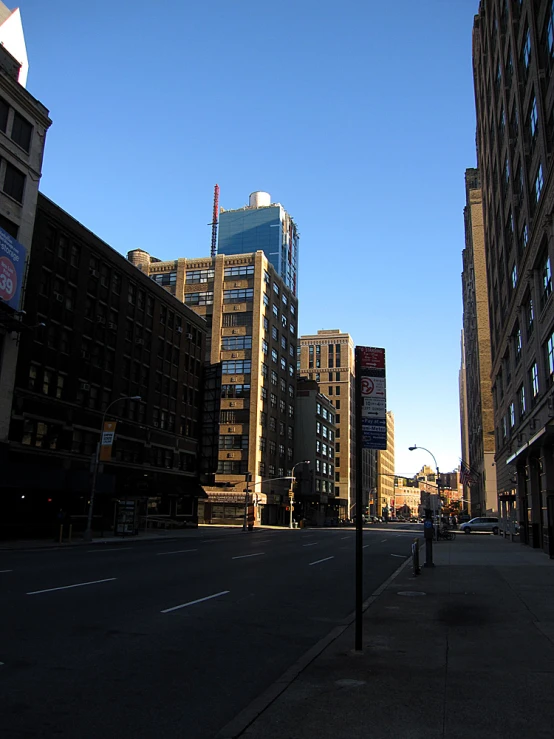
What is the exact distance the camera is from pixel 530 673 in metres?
6.96

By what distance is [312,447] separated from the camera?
102312 millimetres

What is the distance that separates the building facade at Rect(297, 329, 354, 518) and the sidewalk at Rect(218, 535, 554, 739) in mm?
125117

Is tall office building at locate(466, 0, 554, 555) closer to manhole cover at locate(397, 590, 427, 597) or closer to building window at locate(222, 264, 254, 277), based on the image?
manhole cover at locate(397, 590, 427, 597)

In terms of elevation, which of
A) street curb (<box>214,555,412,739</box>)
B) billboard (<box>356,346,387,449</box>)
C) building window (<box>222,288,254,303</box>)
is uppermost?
building window (<box>222,288,254,303</box>)

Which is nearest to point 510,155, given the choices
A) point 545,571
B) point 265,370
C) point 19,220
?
point 545,571

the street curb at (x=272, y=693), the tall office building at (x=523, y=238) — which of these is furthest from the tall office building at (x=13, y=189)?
the street curb at (x=272, y=693)

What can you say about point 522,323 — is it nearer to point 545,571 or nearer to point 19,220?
point 545,571

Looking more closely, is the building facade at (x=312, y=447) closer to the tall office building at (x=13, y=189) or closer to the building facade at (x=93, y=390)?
the building facade at (x=93, y=390)

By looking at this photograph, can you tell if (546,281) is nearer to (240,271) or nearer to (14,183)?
(14,183)

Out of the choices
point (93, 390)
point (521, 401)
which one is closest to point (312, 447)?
point (93, 390)

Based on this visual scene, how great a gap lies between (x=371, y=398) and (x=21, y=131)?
37806 millimetres

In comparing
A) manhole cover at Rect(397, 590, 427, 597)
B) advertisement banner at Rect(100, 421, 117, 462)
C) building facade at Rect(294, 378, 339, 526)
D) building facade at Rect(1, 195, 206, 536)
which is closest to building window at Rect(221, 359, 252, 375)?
building facade at Rect(1, 195, 206, 536)

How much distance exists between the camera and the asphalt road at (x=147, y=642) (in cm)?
565

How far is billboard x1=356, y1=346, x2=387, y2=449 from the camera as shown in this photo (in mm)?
8328
